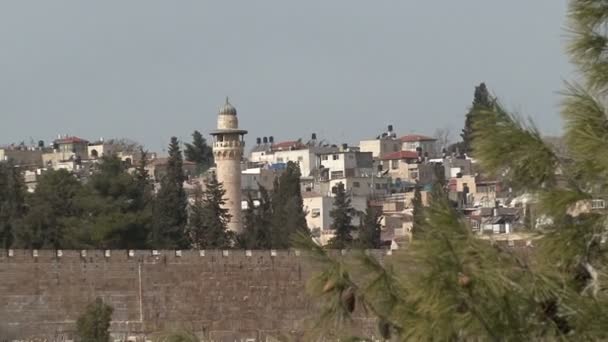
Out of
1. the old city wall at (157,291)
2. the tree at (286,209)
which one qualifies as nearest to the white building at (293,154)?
the tree at (286,209)

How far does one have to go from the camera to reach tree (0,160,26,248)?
45.7 meters

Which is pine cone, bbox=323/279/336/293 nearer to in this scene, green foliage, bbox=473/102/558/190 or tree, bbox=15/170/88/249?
green foliage, bbox=473/102/558/190

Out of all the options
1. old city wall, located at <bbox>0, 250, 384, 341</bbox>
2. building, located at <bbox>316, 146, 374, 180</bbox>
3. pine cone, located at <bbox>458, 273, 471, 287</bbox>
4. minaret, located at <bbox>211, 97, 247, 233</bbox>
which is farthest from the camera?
building, located at <bbox>316, 146, 374, 180</bbox>

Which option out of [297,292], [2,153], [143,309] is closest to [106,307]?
[143,309]

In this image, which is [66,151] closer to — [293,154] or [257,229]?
[293,154]

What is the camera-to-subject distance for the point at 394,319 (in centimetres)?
856

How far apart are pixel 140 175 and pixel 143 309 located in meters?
14.4

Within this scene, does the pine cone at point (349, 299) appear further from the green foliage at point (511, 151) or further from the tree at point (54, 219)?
the tree at point (54, 219)

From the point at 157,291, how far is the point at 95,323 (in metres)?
3.55

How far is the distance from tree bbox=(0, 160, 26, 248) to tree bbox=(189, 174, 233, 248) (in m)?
3.64

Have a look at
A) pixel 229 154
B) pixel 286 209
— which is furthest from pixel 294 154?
pixel 286 209

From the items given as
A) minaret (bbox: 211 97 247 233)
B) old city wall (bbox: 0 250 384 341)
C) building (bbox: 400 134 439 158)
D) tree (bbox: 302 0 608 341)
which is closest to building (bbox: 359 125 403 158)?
building (bbox: 400 134 439 158)

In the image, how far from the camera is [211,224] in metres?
45.8

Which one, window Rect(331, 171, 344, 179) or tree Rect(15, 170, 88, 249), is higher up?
window Rect(331, 171, 344, 179)
